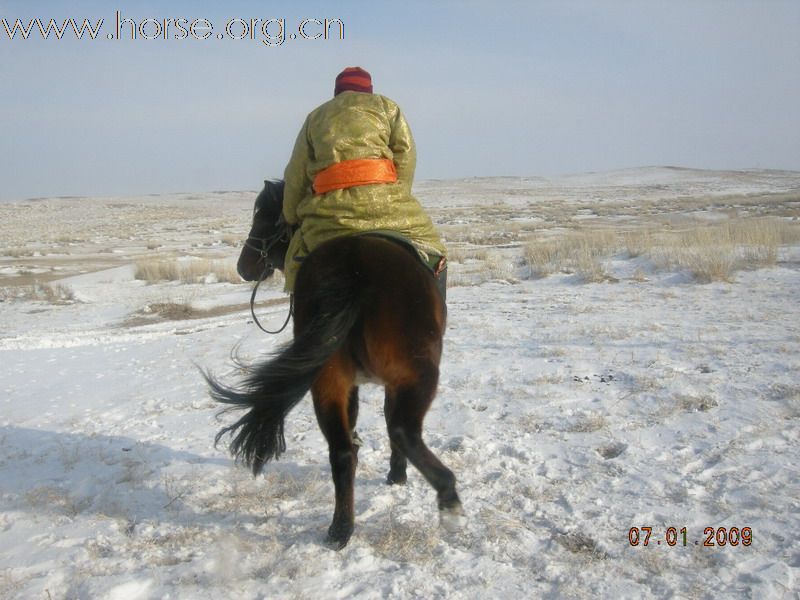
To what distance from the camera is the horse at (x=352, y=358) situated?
102 inches

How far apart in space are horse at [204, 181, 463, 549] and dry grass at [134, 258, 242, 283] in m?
12.1

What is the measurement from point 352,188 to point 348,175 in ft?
0.24

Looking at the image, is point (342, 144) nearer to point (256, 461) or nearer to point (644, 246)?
point (256, 461)

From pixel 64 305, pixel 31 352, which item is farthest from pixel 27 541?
pixel 64 305

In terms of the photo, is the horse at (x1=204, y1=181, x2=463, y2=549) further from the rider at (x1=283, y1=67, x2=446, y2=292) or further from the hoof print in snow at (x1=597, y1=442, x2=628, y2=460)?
the hoof print in snow at (x1=597, y1=442, x2=628, y2=460)

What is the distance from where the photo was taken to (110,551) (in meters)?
2.82

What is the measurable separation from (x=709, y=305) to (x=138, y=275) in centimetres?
1307

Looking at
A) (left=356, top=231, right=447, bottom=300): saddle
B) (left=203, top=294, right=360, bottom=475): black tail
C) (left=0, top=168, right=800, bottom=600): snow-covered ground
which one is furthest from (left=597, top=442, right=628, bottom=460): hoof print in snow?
(left=203, top=294, right=360, bottom=475): black tail

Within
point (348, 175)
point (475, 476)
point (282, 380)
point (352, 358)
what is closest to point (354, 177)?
point (348, 175)

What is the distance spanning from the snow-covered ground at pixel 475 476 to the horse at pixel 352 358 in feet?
1.19

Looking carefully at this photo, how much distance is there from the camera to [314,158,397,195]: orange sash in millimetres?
3020

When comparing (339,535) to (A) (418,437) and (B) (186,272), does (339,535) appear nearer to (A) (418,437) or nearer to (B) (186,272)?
(A) (418,437)
